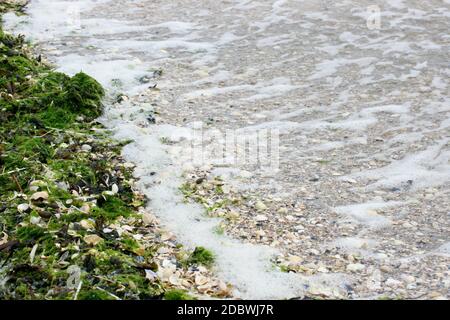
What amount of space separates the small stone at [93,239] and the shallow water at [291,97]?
2.13ft

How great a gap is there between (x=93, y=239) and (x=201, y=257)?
0.77 meters

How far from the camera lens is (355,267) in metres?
3.76

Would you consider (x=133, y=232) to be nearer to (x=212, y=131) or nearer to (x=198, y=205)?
(x=198, y=205)

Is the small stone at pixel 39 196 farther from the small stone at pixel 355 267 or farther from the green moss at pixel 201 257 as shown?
→ the small stone at pixel 355 267

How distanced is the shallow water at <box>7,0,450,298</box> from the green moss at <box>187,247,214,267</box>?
0.08 m

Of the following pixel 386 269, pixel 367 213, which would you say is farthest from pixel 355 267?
pixel 367 213

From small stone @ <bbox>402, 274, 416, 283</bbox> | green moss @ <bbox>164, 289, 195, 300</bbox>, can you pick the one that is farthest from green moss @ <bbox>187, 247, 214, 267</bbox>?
small stone @ <bbox>402, 274, 416, 283</bbox>

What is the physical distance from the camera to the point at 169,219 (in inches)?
168

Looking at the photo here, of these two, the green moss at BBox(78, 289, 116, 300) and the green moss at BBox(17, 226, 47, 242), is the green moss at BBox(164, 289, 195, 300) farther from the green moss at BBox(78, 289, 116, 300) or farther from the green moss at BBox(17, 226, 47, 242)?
the green moss at BBox(17, 226, 47, 242)

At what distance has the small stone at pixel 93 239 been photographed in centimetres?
366

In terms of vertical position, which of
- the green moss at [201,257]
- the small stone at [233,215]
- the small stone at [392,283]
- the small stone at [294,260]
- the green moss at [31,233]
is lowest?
the small stone at [392,283]

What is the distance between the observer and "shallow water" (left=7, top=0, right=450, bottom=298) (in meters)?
4.27

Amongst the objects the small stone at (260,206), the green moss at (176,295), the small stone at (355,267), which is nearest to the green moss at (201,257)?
→ the green moss at (176,295)

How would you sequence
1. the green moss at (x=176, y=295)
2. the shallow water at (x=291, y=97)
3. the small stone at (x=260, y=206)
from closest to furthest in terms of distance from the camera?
1. the green moss at (x=176, y=295)
2. the shallow water at (x=291, y=97)
3. the small stone at (x=260, y=206)
